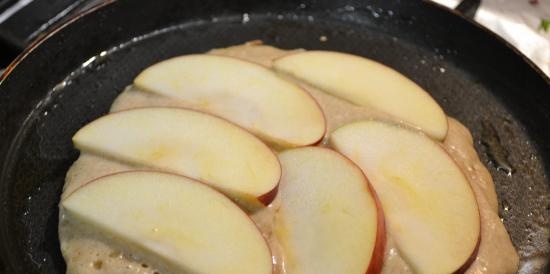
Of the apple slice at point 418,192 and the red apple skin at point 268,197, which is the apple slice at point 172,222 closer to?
the red apple skin at point 268,197

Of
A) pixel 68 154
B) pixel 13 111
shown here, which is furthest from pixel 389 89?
pixel 13 111

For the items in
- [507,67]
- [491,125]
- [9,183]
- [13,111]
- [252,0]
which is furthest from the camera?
Result: [252,0]

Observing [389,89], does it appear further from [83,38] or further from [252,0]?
[83,38]

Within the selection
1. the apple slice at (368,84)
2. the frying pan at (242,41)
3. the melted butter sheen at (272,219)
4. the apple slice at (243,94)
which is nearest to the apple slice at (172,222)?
the melted butter sheen at (272,219)

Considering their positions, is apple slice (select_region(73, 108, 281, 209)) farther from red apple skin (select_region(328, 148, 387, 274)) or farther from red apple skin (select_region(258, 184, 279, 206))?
red apple skin (select_region(328, 148, 387, 274))

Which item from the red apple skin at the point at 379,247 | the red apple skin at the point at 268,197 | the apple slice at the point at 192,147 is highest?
the apple slice at the point at 192,147

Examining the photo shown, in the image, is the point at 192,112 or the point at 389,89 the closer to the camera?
the point at 192,112

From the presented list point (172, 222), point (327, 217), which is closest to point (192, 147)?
point (172, 222)

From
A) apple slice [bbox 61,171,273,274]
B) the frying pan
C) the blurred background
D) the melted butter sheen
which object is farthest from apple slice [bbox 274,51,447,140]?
the blurred background
